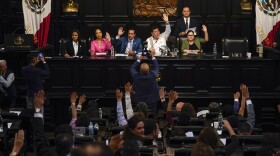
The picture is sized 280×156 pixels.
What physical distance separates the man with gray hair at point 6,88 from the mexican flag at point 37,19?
11.7 feet

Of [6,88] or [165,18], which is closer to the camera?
[6,88]

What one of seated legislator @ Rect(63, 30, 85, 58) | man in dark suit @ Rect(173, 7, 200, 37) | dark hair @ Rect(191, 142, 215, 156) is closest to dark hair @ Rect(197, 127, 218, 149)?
dark hair @ Rect(191, 142, 215, 156)

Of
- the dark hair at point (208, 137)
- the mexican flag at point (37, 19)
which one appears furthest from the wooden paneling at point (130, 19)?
the dark hair at point (208, 137)

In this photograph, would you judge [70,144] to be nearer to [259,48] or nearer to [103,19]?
[259,48]

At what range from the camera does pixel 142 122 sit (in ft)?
33.6

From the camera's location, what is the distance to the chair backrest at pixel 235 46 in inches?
735

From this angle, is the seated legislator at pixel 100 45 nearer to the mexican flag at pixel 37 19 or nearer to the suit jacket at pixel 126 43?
the suit jacket at pixel 126 43

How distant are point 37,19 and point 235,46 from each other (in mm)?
5692

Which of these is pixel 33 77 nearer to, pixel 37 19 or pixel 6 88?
pixel 6 88

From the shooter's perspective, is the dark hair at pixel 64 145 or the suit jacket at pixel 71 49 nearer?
the dark hair at pixel 64 145

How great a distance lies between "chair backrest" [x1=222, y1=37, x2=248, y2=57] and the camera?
61.3ft

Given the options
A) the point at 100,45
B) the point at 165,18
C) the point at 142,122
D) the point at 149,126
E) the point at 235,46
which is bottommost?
the point at 149,126

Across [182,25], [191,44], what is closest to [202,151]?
[191,44]

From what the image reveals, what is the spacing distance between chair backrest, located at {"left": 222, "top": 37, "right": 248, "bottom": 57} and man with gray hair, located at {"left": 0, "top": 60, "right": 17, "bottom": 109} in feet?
18.3
